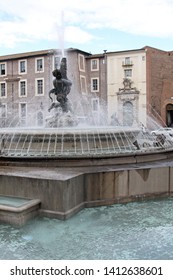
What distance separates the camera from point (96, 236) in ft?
15.1

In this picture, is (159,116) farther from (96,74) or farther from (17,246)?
(17,246)

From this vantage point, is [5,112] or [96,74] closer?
[96,74]

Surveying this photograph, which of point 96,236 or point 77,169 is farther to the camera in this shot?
point 77,169

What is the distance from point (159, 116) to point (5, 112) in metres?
19.5

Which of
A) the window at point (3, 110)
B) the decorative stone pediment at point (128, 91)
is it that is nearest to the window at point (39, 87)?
the window at point (3, 110)

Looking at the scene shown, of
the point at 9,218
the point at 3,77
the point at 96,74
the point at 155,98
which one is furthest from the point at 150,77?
the point at 9,218

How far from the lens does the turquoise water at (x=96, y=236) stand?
4.07 m

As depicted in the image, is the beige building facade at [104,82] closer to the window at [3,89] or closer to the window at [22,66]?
the window at [22,66]

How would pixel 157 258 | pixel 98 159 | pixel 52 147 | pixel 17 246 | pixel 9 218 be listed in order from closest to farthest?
pixel 157 258, pixel 17 246, pixel 9 218, pixel 98 159, pixel 52 147

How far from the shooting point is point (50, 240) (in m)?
4.48

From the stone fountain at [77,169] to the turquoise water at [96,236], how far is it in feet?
1.21

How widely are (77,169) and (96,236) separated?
2.05 metres

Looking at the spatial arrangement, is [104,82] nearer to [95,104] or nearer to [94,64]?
[94,64]

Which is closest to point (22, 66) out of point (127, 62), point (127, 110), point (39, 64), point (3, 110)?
point (39, 64)
